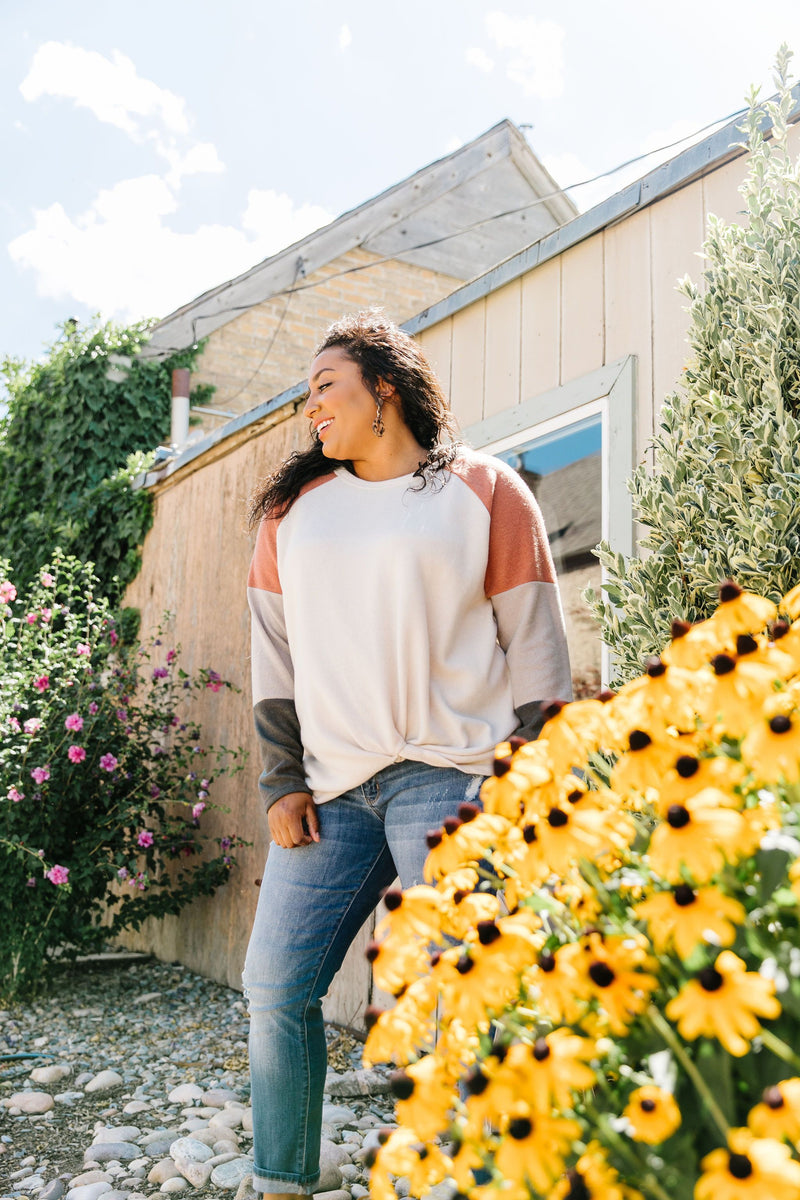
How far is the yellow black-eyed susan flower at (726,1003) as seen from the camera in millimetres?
728

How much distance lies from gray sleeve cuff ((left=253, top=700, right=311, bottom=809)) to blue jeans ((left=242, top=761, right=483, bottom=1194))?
0.09 meters

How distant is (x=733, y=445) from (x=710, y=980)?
1.31m

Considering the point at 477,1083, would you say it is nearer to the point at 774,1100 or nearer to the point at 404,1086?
the point at 404,1086

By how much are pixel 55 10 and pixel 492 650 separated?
618 centimetres

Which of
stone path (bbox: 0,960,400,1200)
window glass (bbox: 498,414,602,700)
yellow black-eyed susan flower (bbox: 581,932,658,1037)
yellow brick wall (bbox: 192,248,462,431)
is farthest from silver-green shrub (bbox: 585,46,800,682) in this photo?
yellow brick wall (bbox: 192,248,462,431)

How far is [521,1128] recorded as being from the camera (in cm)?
78

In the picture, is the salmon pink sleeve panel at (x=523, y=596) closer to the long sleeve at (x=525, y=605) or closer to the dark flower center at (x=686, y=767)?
the long sleeve at (x=525, y=605)

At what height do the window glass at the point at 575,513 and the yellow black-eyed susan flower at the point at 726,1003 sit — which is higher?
the window glass at the point at 575,513

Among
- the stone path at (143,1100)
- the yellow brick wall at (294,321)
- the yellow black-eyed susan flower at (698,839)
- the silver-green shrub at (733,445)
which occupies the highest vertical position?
the yellow brick wall at (294,321)

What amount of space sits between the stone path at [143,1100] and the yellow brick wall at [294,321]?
4737mm

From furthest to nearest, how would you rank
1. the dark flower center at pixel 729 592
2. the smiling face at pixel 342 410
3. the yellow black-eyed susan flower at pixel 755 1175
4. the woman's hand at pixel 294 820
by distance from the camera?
the smiling face at pixel 342 410 < the woman's hand at pixel 294 820 < the dark flower center at pixel 729 592 < the yellow black-eyed susan flower at pixel 755 1175

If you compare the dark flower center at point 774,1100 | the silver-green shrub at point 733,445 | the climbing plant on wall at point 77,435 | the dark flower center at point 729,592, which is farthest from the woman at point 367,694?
the climbing plant on wall at point 77,435

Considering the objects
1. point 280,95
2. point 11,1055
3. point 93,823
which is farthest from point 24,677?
point 280,95

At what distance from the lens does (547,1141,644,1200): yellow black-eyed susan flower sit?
2.48ft
